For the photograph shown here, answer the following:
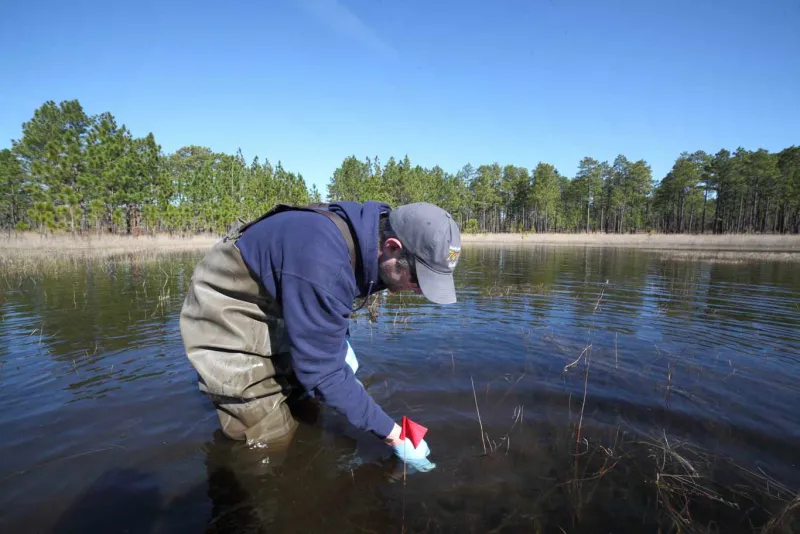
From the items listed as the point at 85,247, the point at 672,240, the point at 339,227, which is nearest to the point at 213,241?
the point at 85,247

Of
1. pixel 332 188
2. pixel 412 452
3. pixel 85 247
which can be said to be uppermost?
pixel 332 188

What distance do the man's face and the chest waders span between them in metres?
0.19

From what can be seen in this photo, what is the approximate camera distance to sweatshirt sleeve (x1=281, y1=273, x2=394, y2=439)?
2.16 m

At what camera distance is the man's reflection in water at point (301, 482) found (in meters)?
2.22

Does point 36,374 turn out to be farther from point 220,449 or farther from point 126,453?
point 220,449

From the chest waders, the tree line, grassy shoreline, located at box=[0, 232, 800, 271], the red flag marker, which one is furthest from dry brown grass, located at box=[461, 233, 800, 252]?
the chest waders

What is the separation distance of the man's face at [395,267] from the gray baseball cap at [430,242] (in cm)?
7

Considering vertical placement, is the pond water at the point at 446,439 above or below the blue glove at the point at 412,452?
below

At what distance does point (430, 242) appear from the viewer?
228 centimetres

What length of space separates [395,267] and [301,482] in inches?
67.1

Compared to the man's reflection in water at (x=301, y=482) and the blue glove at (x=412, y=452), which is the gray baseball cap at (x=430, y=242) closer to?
the blue glove at (x=412, y=452)

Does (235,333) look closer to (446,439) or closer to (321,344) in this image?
(321,344)

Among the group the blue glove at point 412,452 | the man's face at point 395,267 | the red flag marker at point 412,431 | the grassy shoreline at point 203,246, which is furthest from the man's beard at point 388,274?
the grassy shoreline at point 203,246

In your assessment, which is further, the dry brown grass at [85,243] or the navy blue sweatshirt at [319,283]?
the dry brown grass at [85,243]
